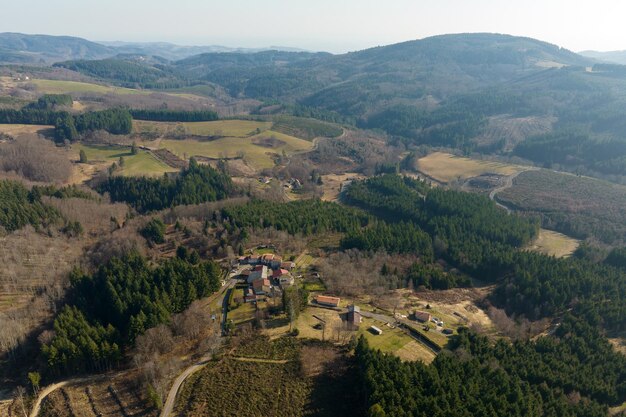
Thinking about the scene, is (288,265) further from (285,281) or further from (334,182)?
(334,182)

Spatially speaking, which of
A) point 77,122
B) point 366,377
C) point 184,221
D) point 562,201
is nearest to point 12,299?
point 184,221

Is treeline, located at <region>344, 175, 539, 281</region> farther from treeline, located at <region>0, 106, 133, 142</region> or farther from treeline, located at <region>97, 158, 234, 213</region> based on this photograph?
treeline, located at <region>0, 106, 133, 142</region>

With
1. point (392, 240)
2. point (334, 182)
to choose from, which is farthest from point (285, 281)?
point (334, 182)

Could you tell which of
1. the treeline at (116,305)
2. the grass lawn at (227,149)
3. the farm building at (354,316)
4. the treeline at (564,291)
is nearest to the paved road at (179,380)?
the treeline at (116,305)

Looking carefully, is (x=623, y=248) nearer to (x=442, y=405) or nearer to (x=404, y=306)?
(x=404, y=306)

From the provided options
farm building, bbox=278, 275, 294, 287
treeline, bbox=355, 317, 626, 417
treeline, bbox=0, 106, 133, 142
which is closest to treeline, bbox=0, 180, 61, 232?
farm building, bbox=278, 275, 294, 287

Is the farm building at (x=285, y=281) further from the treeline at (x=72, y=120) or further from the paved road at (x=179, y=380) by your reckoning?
the treeline at (x=72, y=120)
